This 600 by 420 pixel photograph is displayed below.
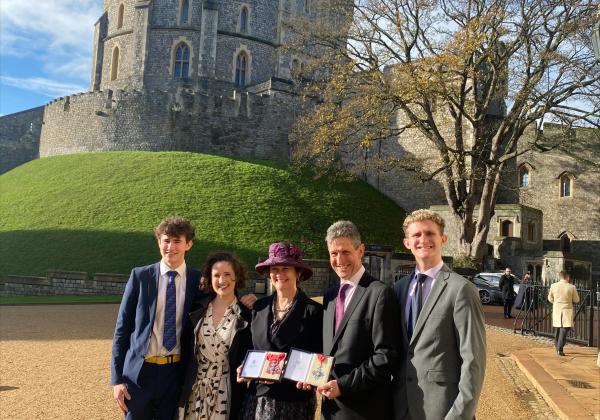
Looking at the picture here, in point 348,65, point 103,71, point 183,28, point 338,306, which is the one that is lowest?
point 338,306

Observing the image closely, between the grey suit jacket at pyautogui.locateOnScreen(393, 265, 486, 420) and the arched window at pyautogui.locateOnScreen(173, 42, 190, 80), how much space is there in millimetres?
33706

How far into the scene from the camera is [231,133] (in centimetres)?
2945

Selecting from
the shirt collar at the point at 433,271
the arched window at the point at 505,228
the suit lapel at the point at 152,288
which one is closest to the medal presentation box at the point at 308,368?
the shirt collar at the point at 433,271

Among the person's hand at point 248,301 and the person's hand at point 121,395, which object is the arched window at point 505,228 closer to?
the person's hand at point 248,301

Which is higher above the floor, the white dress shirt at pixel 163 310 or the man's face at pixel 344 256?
the man's face at pixel 344 256

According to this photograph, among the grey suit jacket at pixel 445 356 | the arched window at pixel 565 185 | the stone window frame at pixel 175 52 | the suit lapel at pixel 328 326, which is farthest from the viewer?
the stone window frame at pixel 175 52

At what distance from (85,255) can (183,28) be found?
2086 centimetres

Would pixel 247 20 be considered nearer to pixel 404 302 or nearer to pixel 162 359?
pixel 162 359

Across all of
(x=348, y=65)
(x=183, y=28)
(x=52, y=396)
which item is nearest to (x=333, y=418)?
(x=52, y=396)

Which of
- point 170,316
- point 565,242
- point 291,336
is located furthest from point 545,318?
point 565,242

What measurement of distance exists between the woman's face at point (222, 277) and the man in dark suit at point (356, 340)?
710mm

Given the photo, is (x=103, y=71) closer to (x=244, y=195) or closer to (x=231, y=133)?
(x=231, y=133)

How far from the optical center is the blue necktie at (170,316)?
11.2 feet

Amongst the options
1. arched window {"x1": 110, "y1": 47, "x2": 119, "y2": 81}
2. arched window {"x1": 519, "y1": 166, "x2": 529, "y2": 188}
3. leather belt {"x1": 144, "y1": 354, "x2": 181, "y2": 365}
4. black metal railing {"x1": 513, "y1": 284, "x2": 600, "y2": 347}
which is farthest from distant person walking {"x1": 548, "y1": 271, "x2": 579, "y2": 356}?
arched window {"x1": 110, "y1": 47, "x2": 119, "y2": 81}
